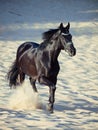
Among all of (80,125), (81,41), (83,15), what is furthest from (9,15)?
(80,125)

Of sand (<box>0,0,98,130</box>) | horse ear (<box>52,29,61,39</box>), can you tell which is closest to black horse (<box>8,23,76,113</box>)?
horse ear (<box>52,29,61,39</box>)

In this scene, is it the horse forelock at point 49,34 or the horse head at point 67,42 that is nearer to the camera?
the horse head at point 67,42

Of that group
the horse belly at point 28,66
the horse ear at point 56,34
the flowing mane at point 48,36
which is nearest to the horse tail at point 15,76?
the horse belly at point 28,66

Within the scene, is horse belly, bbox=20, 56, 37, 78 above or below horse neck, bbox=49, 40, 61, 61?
below

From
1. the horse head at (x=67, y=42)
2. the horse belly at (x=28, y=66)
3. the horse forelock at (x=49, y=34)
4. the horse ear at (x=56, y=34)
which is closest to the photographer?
the horse head at (x=67, y=42)

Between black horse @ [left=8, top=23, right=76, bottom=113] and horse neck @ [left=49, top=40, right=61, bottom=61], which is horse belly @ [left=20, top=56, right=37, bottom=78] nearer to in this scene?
black horse @ [left=8, top=23, right=76, bottom=113]

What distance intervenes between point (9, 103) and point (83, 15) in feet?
54.5

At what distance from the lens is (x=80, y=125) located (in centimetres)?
709

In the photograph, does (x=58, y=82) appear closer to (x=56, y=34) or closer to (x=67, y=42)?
(x=56, y=34)

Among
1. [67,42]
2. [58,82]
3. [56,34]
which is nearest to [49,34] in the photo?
[56,34]

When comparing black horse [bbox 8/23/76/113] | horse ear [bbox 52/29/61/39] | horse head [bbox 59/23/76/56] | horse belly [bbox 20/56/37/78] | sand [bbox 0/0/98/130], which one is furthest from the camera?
horse belly [bbox 20/56/37/78]

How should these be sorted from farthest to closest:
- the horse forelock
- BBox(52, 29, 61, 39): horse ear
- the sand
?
the horse forelock < BBox(52, 29, 61, 39): horse ear < the sand

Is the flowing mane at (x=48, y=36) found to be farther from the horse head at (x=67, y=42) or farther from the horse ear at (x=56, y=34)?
the horse head at (x=67, y=42)

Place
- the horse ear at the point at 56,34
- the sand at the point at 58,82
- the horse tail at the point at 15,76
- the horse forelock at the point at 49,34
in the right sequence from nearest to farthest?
the sand at the point at 58,82
the horse ear at the point at 56,34
the horse forelock at the point at 49,34
the horse tail at the point at 15,76
